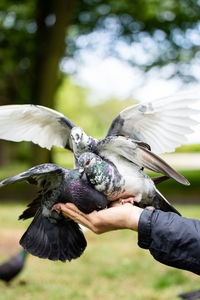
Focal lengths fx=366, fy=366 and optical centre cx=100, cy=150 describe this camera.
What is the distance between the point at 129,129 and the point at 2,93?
33.1 feet

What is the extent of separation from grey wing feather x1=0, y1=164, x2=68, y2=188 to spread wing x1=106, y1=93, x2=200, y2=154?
0.38 metres

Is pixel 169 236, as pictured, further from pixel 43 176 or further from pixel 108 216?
pixel 43 176

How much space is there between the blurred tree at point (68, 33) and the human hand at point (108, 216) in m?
5.67

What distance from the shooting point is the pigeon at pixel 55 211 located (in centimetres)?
177

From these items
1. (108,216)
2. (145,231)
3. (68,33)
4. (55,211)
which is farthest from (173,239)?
(68,33)

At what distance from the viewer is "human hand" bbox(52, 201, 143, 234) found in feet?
5.72

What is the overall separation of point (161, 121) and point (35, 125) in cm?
Answer: 76

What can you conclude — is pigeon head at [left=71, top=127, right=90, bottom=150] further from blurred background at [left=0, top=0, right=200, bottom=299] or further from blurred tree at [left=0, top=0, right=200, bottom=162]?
blurred tree at [left=0, top=0, right=200, bottom=162]

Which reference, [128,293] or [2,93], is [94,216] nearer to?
[128,293]

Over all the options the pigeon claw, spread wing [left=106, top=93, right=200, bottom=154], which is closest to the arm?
the pigeon claw

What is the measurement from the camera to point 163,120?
2.02 meters

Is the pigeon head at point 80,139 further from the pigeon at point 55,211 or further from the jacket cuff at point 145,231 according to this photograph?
the jacket cuff at point 145,231

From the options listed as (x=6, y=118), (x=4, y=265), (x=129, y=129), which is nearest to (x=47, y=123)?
(x=6, y=118)

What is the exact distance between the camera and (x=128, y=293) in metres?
3.77
